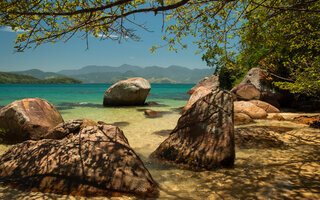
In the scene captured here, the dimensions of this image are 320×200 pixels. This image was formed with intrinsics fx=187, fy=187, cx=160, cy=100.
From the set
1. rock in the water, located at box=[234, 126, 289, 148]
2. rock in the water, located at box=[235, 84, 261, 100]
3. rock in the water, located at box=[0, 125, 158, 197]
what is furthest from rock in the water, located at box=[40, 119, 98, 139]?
rock in the water, located at box=[235, 84, 261, 100]

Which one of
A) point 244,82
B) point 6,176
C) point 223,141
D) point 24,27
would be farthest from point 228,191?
point 244,82

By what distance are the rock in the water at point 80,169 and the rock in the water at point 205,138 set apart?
1.26 metres

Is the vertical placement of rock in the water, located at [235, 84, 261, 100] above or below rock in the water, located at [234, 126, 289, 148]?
above

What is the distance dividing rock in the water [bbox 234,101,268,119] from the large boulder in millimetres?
8598

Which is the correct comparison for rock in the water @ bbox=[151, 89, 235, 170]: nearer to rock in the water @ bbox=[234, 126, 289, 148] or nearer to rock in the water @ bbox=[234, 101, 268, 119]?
rock in the water @ bbox=[234, 126, 289, 148]

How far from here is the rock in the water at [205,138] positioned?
13.5ft

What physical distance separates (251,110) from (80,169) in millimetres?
9252

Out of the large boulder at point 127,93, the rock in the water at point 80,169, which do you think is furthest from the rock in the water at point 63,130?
the large boulder at point 127,93

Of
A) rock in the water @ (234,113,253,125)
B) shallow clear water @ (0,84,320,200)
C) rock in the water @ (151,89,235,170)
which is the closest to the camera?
Result: shallow clear water @ (0,84,320,200)

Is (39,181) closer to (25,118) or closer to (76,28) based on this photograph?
(76,28)

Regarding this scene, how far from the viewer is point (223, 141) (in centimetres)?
422

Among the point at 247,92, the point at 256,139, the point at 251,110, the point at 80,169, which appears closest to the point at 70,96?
the point at 247,92

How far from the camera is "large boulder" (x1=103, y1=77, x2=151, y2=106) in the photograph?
16.1 metres

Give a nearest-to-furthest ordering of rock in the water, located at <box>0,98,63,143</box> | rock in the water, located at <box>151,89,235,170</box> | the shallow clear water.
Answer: the shallow clear water → rock in the water, located at <box>151,89,235,170</box> → rock in the water, located at <box>0,98,63,143</box>
